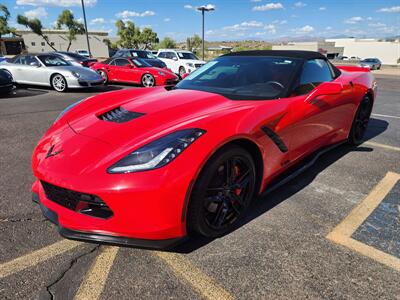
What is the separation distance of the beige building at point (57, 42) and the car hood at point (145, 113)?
68.9m

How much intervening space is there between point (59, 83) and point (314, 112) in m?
9.11

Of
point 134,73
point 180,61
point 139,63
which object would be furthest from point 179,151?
point 180,61

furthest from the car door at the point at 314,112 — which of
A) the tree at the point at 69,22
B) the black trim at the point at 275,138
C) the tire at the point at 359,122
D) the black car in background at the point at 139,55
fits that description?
the tree at the point at 69,22

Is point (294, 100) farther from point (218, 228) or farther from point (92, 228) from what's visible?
point (92, 228)

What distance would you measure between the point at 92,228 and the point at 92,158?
447mm

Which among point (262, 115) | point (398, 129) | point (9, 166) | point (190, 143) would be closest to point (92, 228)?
point (190, 143)

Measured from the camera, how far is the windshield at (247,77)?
9.44 feet

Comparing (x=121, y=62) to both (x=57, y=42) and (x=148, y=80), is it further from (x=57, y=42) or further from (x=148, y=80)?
(x=57, y=42)

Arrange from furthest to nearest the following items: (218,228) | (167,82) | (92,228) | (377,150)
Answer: (167,82), (377,150), (218,228), (92,228)

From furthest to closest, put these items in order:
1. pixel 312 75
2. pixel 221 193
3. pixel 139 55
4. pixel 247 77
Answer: pixel 139 55, pixel 312 75, pixel 247 77, pixel 221 193

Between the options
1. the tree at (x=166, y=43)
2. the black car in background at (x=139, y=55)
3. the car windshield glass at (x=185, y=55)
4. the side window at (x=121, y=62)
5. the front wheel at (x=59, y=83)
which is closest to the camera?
the front wheel at (x=59, y=83)

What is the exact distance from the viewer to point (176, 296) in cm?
179

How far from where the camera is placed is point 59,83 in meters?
9.91

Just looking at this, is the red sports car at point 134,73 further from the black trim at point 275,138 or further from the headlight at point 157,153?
the headlight at point 157,153
